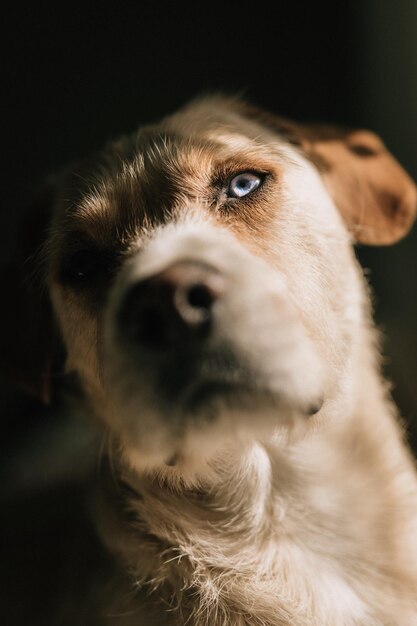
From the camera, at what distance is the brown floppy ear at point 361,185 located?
1576 mm

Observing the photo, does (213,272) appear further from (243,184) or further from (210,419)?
(243,184)

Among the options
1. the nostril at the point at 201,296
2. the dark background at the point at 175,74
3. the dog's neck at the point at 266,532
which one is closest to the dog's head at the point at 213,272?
the nostril at the point at 201,296

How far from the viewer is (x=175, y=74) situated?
2.48 meters

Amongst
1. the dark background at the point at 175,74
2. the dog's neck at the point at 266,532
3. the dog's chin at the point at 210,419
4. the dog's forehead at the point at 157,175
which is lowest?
the dog's neck at the point at 266,532

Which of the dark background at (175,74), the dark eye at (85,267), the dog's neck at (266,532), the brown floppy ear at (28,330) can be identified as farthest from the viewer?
the dark background at (175,74)

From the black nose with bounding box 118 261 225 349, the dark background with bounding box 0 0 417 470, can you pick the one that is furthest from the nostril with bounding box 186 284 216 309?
the dark background with bounding box 0 0 417 470

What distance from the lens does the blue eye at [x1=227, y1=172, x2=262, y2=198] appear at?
1.28m

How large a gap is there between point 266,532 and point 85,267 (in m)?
0.70

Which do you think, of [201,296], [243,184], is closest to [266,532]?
[201,296]

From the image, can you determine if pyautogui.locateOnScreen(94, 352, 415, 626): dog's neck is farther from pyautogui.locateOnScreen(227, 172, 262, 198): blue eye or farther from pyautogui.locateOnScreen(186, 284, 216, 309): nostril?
pyautogui.locateOnScreen(227, 172, 262, 198): blue eye

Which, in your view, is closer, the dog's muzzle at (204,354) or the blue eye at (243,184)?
the dog's muzzle at (204,354)

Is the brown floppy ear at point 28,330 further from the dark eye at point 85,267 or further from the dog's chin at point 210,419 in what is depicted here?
the dog's chin at point 210,419

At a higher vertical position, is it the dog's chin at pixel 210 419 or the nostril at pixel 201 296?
the nostril at pixel 201 296

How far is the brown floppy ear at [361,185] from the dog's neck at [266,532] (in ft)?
1.73
